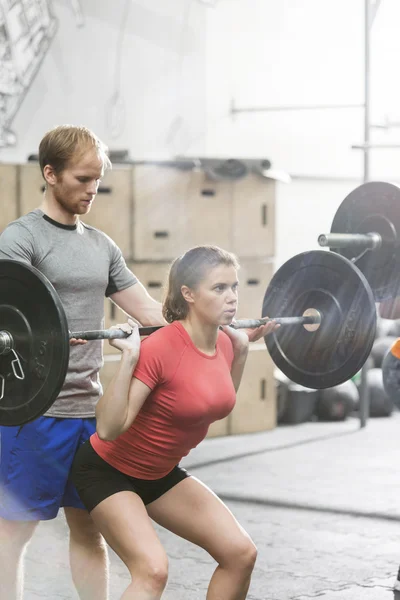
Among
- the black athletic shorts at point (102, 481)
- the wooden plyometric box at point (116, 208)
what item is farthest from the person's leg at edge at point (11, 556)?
the wooden plyometric box at point (116, 208)

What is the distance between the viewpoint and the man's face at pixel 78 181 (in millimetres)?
2082

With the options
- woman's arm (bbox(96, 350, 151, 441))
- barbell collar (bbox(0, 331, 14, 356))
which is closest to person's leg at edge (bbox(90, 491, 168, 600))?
woman's arm (bbox(96, 350, 151, 441))

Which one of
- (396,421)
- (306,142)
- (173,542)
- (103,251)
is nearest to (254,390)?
(396,421)

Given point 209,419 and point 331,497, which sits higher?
point 209,419

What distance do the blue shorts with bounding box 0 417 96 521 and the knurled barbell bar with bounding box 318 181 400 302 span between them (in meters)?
0.83

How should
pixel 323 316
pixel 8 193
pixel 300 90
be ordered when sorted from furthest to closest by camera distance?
pixel 300 90 → pixel 8 193 → pixel 323 316

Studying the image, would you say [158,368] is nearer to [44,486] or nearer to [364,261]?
[44,486]

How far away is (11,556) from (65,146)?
0.88 meters

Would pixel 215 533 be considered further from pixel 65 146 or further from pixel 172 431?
pixel 65 146

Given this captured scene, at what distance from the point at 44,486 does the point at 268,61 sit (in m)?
5.16

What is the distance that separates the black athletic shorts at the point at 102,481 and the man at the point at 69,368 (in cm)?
12

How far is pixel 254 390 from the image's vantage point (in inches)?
208

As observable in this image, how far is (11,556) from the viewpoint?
7.09 feet

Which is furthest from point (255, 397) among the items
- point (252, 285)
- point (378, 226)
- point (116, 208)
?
point (378, 226)
